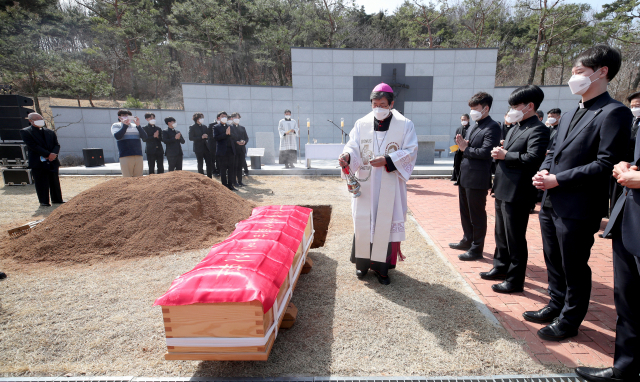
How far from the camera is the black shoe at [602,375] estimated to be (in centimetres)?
187

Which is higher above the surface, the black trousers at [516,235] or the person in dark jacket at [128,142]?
the person in dark jacket at [128,142]

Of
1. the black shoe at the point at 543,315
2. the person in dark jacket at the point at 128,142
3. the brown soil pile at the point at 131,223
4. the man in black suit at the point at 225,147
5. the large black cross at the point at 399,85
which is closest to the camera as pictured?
the black shoe at the point at 543,315

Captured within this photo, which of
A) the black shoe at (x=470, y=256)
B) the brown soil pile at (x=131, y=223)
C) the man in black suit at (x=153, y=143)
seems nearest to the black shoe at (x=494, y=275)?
the black shoe at (x=470, y=256)

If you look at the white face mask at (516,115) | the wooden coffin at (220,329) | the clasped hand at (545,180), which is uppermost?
the white face mask at (516,115)

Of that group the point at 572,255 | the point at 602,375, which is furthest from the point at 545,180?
the point at 602,375

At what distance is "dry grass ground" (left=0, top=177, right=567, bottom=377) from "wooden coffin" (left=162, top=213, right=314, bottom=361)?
25 centimetres

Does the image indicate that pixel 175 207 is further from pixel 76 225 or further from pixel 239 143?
pixel 239 143

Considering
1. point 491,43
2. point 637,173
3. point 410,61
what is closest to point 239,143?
point 637,173

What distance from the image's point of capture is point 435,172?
10352 millimetres

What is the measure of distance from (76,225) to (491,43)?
26636 millimetres

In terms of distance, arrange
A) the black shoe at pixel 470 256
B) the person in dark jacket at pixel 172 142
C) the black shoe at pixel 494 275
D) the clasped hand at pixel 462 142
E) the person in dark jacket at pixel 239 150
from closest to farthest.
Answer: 1. the black shoe at pixel 494 275
2. the clasped hand at pixel 462 142
3. the black shoe at pixel 470 256
4. the person in dark jacket at pixel 172 142
5. the person in dark jacket at pixel 239 150

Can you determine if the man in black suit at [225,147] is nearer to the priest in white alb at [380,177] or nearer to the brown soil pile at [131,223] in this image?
the brown soil pile at [131,223]

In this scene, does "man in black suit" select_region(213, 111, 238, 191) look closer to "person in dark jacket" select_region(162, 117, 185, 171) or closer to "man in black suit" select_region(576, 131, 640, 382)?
"person in dark jacket" select_region(162, 117, 185, 171)

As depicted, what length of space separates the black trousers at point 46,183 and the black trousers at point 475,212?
813cm
